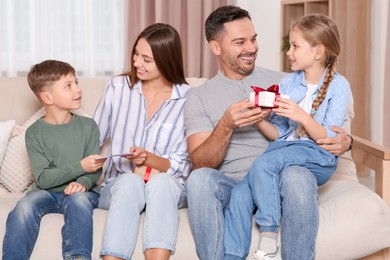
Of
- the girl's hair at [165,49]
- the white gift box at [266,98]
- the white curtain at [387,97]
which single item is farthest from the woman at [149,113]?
the white curtain at [387,97]

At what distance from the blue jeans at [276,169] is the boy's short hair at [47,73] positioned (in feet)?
2.63

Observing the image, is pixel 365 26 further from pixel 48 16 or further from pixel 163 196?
pixel 163 196

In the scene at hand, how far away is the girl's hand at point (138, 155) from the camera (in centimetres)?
246

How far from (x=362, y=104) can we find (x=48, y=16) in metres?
2.13

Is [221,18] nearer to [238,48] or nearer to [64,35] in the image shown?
[238,48]

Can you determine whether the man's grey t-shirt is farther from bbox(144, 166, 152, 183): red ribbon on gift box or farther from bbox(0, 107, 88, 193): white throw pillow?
bbox(0, 107, 88, 193): white throw pillow

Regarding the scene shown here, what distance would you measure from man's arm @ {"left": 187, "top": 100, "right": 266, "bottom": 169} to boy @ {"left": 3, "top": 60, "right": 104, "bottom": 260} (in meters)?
0.34

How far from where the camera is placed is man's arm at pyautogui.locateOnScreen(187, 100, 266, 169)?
229cm

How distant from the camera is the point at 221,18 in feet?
8.66

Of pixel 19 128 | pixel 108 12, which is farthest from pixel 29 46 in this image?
pixel 19 128

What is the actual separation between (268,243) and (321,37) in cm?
70

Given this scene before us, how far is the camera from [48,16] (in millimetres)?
4625

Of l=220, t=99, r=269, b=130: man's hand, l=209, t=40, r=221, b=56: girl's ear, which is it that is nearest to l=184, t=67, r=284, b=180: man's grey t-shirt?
l=209, t=40, r=221, b=56: girl's ear

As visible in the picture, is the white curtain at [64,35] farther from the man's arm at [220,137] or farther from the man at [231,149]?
the man's arm at [220,137]
